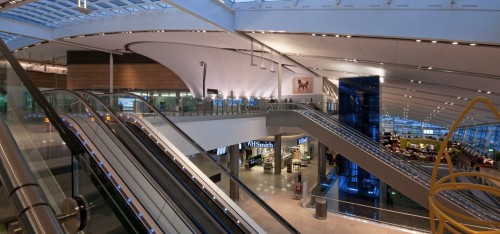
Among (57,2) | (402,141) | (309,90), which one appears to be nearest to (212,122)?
(57,2)

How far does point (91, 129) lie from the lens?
192 inches

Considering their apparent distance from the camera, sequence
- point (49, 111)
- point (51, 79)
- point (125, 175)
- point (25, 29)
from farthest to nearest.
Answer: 1. point (51, 79)
2. point (25, 29)
3. point (125, 175)
4. point (49, 111)

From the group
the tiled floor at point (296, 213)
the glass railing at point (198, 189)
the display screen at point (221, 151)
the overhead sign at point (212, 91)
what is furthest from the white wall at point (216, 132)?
the overhead sign at point (212, 91)

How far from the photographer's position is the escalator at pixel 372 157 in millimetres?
9609

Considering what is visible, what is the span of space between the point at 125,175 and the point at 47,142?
78.1 inches

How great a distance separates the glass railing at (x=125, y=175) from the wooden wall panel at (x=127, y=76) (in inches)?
818

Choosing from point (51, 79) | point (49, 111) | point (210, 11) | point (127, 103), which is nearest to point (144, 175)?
point (49, 111)

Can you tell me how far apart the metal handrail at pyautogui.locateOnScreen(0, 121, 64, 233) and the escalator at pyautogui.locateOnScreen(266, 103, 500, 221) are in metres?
10.9

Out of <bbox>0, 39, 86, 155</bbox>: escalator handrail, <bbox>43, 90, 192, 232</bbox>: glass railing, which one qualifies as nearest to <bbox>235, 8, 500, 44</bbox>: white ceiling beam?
<bbox>43, 90, 192, 232</bbox>: glass railing

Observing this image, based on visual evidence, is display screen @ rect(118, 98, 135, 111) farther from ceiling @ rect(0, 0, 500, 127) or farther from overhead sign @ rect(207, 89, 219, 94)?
overhead sign @ rect(207, 89, 219, 94)

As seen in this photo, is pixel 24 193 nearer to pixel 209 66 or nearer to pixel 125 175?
pixel 125 175

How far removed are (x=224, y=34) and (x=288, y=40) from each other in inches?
130

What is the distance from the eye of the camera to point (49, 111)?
1.93 metres

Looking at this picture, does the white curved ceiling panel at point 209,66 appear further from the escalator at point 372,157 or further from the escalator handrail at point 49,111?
the escalator handrail at point 49,111
